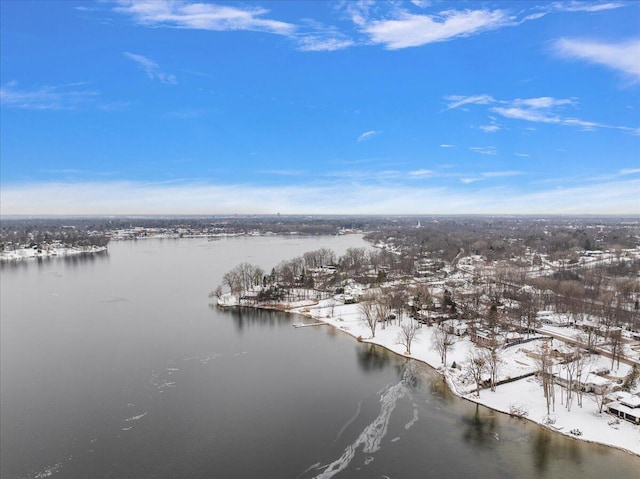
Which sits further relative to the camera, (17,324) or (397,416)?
(17,324)

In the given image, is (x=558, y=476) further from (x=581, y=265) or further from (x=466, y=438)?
(x=581, y=265)

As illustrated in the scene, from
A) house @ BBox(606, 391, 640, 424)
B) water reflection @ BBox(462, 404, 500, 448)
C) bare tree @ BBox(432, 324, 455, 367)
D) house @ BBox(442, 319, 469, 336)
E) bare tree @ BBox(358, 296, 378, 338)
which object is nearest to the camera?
water reflection @ BBox(462, 404, 500, 448)

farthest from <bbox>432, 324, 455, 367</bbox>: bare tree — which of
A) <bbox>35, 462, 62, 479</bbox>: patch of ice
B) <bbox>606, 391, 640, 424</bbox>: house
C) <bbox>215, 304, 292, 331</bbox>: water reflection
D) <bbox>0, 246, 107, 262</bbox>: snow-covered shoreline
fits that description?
<bbox>0, 246, 107, 262</bbox>: snow-covered shoreline

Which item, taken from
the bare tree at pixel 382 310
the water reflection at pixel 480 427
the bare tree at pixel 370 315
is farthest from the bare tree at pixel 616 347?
the bare tree at pixel 382 310

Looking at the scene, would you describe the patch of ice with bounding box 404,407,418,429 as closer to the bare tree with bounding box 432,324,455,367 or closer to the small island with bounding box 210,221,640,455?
the small island with bounding box 210,221,640,455

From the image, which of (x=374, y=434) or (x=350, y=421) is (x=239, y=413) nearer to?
(x=350, y=421)

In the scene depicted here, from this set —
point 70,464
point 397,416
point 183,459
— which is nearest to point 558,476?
point 397,416
